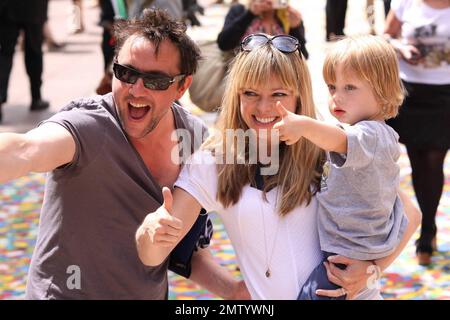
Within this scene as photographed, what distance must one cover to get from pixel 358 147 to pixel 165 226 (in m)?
0.57

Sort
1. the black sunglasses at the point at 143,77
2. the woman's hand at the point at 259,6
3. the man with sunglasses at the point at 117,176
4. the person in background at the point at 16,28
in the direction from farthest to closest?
1. the person in background at the point at 16,28
2. the woman's hand at the point at 259,6
3. the black sunglasses at the point at 143,77
4. the man with sunglasses at the point at 117,176

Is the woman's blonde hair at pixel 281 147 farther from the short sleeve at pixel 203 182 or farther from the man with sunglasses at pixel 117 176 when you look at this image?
the man with sunglasses at pixel 117 176

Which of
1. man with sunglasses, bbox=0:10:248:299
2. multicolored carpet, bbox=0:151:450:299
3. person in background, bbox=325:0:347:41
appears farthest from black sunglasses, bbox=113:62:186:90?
person in background, bbox=325:0:347:41

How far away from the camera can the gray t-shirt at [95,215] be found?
2688mm

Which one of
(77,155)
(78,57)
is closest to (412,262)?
(77,155)

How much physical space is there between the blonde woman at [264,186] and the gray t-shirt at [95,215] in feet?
0.65

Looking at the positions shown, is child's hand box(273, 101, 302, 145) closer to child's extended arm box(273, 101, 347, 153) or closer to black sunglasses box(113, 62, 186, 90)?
child's extended arm box(273, 101, 347, 153)

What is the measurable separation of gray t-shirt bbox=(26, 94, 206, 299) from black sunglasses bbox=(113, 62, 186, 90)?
0.10 m

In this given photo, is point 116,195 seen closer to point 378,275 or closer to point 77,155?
point 77,155

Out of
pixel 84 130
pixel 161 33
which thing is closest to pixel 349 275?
pixel 84 130

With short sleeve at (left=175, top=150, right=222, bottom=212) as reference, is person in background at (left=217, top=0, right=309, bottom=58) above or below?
below

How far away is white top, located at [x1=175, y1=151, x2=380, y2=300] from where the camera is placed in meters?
2.56
